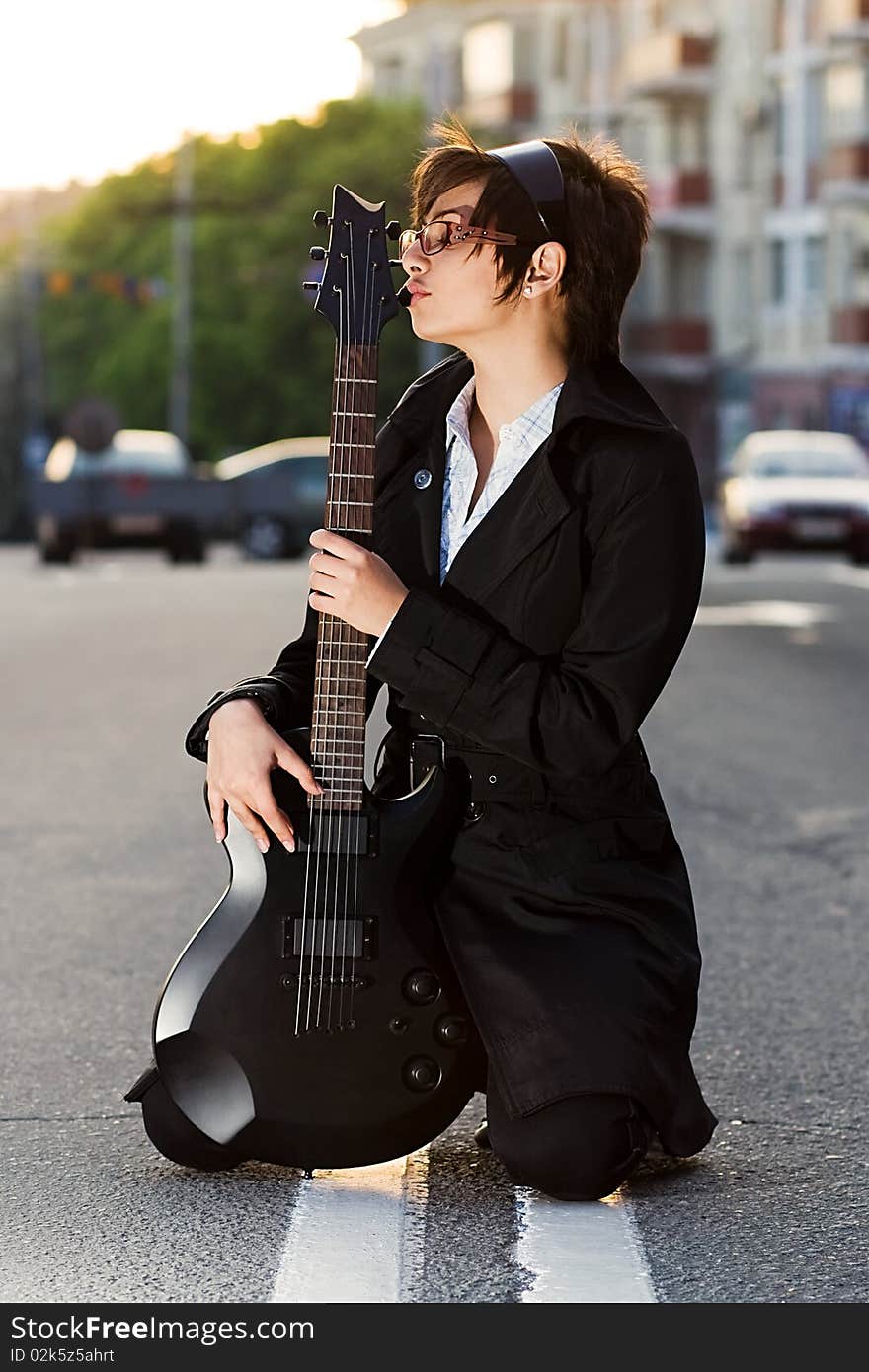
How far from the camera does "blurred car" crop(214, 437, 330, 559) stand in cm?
3506

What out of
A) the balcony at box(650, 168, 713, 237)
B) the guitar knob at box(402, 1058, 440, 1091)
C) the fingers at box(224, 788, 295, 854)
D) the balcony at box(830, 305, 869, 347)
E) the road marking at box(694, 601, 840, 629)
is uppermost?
the balcony at box(650, 168, 713, 237)

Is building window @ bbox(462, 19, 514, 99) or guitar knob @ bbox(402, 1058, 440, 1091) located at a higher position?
building window @ bbox(462, 19, 514, 99)

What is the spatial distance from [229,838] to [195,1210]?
0.57 m

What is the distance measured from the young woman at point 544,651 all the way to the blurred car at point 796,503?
27.4 meters

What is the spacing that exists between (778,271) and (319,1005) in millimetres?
63551

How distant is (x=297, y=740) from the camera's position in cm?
462

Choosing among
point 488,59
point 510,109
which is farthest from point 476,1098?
point 488,59

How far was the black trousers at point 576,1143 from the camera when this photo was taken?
14.7ft

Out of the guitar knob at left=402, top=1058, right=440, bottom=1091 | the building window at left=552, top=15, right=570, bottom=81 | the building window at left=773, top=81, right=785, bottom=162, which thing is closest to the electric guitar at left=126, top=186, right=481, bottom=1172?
the guitar knob at left=402, top=1058, right=440, bottom=1091

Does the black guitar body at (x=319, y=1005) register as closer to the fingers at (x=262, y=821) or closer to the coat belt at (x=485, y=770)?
the fingers at (x=262, y=821)

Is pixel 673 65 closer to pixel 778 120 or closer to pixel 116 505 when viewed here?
pixel 778 120

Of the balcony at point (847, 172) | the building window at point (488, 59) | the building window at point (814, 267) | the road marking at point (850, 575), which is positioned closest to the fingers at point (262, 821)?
the road marking at point (850, 575)

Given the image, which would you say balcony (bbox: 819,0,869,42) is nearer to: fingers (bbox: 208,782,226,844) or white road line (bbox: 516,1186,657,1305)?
fingers (bbox: 208,782,226,844)

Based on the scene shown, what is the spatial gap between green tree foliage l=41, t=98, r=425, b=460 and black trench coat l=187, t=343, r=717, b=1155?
6184 cm
